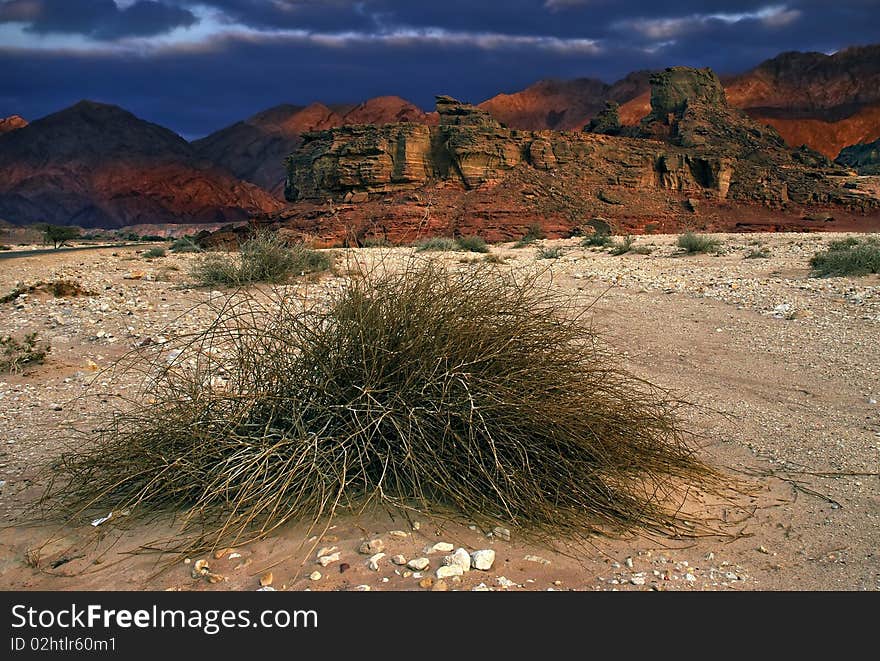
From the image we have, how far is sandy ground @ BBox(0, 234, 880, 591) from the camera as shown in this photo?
2686 millimetres

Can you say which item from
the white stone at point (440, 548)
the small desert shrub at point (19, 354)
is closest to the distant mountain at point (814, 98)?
the small desert shrub at point (19, 354)

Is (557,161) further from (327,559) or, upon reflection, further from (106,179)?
(106,179)

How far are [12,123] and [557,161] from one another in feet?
324

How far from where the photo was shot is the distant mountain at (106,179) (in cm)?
8550

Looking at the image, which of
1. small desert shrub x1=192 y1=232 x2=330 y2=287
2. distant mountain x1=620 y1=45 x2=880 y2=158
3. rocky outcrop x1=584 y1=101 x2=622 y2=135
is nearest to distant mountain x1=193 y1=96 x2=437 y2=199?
distant mountain x1=620 y1=45 x2=880 y2=158

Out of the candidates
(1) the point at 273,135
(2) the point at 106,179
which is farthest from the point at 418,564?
(1) the point at 273,135

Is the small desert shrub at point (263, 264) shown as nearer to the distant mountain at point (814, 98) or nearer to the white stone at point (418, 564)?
the white stone at point (418, 564)

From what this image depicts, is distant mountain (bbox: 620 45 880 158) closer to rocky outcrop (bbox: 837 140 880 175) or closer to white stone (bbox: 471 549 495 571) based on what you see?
rocky outcrop (bbox: 837 140 880 175)

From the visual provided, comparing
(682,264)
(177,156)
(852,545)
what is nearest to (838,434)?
(852,545)

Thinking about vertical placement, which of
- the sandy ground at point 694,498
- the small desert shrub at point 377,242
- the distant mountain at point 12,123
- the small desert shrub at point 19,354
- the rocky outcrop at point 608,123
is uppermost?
the distant mountain at point 12,123

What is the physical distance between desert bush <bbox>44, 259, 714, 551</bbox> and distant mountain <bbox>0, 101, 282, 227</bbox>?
282ft

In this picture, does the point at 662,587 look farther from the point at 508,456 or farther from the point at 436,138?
the point at 436,138

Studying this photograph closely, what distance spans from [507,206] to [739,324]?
28668 millimetres

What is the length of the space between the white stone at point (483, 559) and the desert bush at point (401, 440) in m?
0.30
